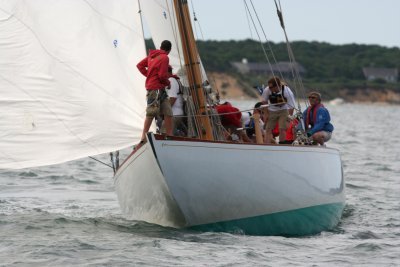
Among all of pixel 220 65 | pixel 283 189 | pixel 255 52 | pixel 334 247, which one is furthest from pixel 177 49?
pixel 255 52

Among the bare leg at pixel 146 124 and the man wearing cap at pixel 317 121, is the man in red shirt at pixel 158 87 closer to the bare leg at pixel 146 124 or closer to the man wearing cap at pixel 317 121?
the bare leg at pixel 146 124

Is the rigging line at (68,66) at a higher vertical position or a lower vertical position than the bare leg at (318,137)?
higher

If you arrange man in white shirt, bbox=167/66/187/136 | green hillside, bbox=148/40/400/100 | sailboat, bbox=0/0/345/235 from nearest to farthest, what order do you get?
1. sailboat, bbox=0/0/345/235
2. man in white shirt, bbox=167/66/187/136
3. green hillside, bbox=148/40/400/100

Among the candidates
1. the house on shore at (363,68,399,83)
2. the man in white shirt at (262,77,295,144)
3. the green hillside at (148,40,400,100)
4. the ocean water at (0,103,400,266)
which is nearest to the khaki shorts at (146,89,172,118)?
the ocean water at (0,103,400,266)

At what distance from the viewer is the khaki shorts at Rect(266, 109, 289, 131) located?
36.3 feet

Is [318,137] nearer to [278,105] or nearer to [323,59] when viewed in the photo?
[278,105]

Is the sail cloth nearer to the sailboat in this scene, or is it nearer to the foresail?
the sailboat

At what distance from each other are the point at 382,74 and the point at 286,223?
334 feet

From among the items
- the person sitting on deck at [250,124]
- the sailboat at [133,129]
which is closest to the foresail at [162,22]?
the sailboat at [133,129]

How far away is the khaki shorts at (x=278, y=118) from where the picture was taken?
11.1 m

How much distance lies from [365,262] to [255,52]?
9939 cm

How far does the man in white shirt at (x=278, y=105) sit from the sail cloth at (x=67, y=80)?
1503mm

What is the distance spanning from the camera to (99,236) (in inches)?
375

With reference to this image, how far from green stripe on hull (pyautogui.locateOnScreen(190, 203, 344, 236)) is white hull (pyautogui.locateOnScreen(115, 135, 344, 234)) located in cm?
6
